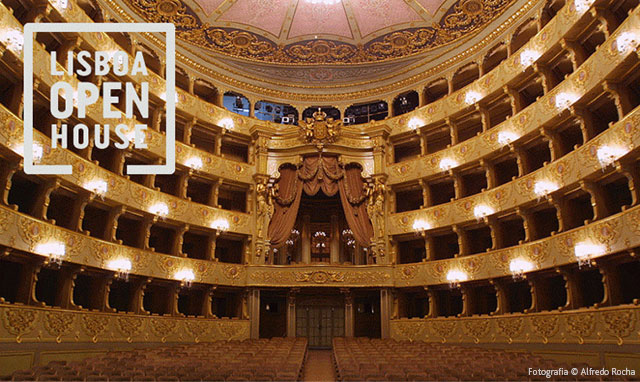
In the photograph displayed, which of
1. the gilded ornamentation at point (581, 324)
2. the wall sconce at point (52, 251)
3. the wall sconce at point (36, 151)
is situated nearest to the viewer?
the wall sconce at point (36, 151)

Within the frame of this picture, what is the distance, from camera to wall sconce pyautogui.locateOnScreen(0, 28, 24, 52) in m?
13.3

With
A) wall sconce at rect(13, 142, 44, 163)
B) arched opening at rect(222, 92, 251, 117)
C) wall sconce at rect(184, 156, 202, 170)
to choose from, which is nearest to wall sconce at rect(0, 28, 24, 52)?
wall sconce at rect(13, 142, 44, 163)

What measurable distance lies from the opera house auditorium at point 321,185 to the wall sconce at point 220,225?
10 centimetres

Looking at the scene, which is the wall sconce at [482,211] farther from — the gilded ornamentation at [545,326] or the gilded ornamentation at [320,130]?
the gilded ornamentation at [320,130]

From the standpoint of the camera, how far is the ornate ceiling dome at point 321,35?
2189 centimetres

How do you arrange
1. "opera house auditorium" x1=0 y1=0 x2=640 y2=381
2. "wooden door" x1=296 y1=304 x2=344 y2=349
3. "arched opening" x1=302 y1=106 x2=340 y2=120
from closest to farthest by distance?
"opera house auditorium" x1=0 y1=0 x2=640 y2=381
"wooden door" x1=296 y1=304 x2=344 y2=349
"arched opening" x1=302 y1=106 x2=340 y2=120

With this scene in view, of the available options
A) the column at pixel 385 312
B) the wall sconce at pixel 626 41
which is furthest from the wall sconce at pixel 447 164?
the wall sconce at pixel 626 41

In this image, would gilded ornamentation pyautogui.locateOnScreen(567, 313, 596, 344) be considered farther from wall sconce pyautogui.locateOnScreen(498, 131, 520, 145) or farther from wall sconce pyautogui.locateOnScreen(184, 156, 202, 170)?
wall sconce pyautogui.locateOnScreen(184, 156, 202, 170)

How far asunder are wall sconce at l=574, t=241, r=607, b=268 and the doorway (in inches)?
473

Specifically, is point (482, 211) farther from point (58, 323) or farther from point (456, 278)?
point (58, 323)

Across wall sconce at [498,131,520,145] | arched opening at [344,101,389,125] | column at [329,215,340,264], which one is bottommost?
column at [329,215,340,264]

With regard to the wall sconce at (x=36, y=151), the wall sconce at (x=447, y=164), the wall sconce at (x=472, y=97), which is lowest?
the wall sconce at (x=36, y=151)

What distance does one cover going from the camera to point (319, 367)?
Result: 633 inches

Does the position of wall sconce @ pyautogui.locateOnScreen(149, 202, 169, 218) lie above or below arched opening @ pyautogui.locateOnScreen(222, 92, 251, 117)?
below
